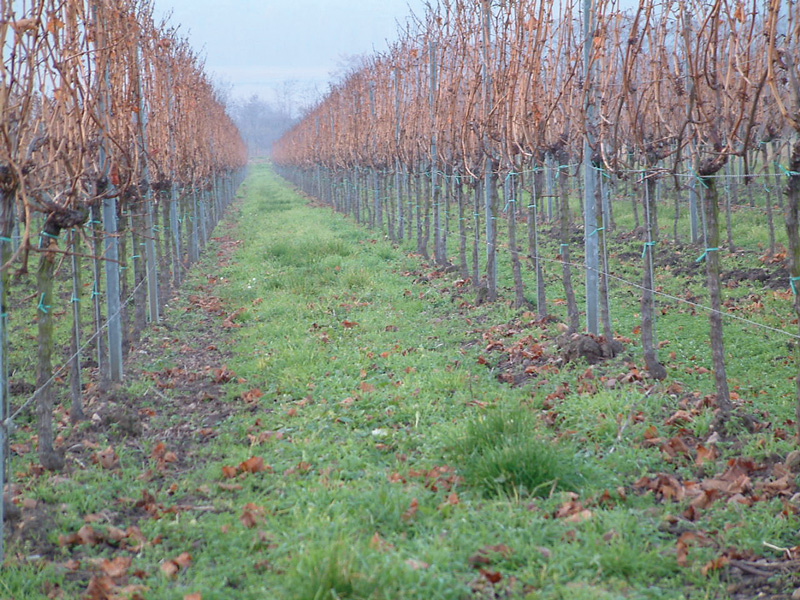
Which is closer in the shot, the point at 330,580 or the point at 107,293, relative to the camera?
the point at 330,580

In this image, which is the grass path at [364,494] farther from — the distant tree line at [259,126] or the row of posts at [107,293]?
the distant tree line at [259,126]

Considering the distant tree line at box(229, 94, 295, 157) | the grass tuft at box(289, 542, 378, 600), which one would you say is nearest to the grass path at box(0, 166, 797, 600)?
the grass tuft at box(289, 542, 378, 600)

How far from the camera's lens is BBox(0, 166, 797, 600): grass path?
12.1ft

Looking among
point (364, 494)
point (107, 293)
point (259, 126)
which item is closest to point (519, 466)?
point (364, 494)

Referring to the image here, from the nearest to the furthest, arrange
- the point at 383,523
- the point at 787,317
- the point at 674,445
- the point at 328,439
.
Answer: the point at 383,523 → the point at 674,445 → the point at 328,439 → the point at 787,317

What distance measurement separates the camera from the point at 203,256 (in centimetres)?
1870

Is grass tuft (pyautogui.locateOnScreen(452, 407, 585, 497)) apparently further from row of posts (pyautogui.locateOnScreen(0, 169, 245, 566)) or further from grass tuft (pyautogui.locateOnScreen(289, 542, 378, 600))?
row of posts (pyautogui.locateOnScreen(0, 169, 245, 566))

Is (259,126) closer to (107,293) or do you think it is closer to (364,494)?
(107,293)

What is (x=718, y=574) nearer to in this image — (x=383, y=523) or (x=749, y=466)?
(x=749, y=466)

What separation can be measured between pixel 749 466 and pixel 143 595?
356cm

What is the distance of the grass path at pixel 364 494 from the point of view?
3682 mm

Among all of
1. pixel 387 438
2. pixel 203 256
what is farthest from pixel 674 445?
pixel 203 256

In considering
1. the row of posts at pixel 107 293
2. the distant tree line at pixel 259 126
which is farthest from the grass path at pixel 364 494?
the distant tree line at pixel 259 126

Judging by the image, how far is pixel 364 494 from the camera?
14.7 feet
